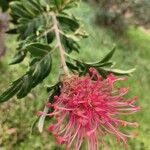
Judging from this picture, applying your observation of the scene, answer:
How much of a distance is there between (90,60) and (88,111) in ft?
12.4

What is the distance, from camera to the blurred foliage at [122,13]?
A: 681cm

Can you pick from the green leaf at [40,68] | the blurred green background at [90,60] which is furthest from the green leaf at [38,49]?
the blurred green background at [90,60]

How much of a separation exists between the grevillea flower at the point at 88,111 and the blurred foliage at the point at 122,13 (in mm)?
4511

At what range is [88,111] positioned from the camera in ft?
7.14

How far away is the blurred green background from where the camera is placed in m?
4.19

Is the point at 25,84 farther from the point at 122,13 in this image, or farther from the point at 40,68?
the point at 122,13

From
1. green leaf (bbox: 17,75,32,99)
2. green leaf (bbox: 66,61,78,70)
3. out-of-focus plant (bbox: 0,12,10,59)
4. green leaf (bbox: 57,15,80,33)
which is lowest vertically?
out-of-focus plant (bbox: 0,12,10,59)

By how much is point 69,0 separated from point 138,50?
413 cm

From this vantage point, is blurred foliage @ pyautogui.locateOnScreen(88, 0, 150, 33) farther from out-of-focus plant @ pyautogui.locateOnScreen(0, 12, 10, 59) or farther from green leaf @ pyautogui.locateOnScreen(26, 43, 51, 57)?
green leaf @ pyautogui.locateOnScreen(26, 43, 51, 57)

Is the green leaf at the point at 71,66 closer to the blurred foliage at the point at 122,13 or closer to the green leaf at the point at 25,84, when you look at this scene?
the green leaf at the point at 25,84

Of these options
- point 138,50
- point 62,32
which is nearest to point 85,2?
point 138,50

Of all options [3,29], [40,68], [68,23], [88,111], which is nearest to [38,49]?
[40,68]

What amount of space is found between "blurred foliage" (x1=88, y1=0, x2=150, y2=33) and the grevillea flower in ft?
14.8

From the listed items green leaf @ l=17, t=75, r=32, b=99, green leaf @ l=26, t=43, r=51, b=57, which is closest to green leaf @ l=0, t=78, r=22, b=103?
green leaf @ l=17, t=75, r=32, b=99
